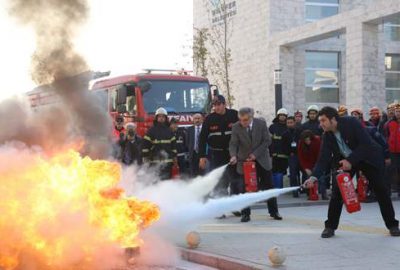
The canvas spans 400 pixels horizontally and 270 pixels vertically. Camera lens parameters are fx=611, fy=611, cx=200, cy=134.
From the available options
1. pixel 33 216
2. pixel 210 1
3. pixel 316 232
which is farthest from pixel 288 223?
pixel 210 1

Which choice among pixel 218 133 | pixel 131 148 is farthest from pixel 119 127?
pixel 218 133

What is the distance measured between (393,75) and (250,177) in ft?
67.0

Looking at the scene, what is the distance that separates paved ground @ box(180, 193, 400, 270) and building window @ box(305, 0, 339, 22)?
19028 mm

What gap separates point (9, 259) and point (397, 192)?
30.3 feet

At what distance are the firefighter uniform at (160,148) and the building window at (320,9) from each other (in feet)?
61.0

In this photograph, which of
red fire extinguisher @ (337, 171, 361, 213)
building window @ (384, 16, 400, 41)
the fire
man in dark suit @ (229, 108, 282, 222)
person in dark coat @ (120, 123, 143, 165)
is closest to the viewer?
the fire

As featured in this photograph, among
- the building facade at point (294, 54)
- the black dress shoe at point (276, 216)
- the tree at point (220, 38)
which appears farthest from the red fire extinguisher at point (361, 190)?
the tree at point (220, 38)

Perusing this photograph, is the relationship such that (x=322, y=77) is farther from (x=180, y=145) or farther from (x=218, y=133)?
(x=218, y=133)

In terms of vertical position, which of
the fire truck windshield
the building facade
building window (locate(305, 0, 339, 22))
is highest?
building window (locate(305, 0, 339, 22))

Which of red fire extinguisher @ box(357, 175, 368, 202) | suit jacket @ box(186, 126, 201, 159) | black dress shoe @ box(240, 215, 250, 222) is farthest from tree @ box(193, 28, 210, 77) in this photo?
black dress shoe @ box(240, 215, 250, 222)

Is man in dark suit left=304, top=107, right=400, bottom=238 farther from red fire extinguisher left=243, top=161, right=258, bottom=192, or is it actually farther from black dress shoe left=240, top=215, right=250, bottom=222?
black dress shoe left=240, top=215, right=250, bottom=222

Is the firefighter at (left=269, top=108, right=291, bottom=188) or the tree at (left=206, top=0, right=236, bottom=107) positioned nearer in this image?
the firefighter at (left=269, top=108, right=291, bottom=188)

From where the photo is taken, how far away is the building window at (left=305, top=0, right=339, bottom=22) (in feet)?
92.9

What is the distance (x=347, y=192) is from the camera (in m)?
7.91
